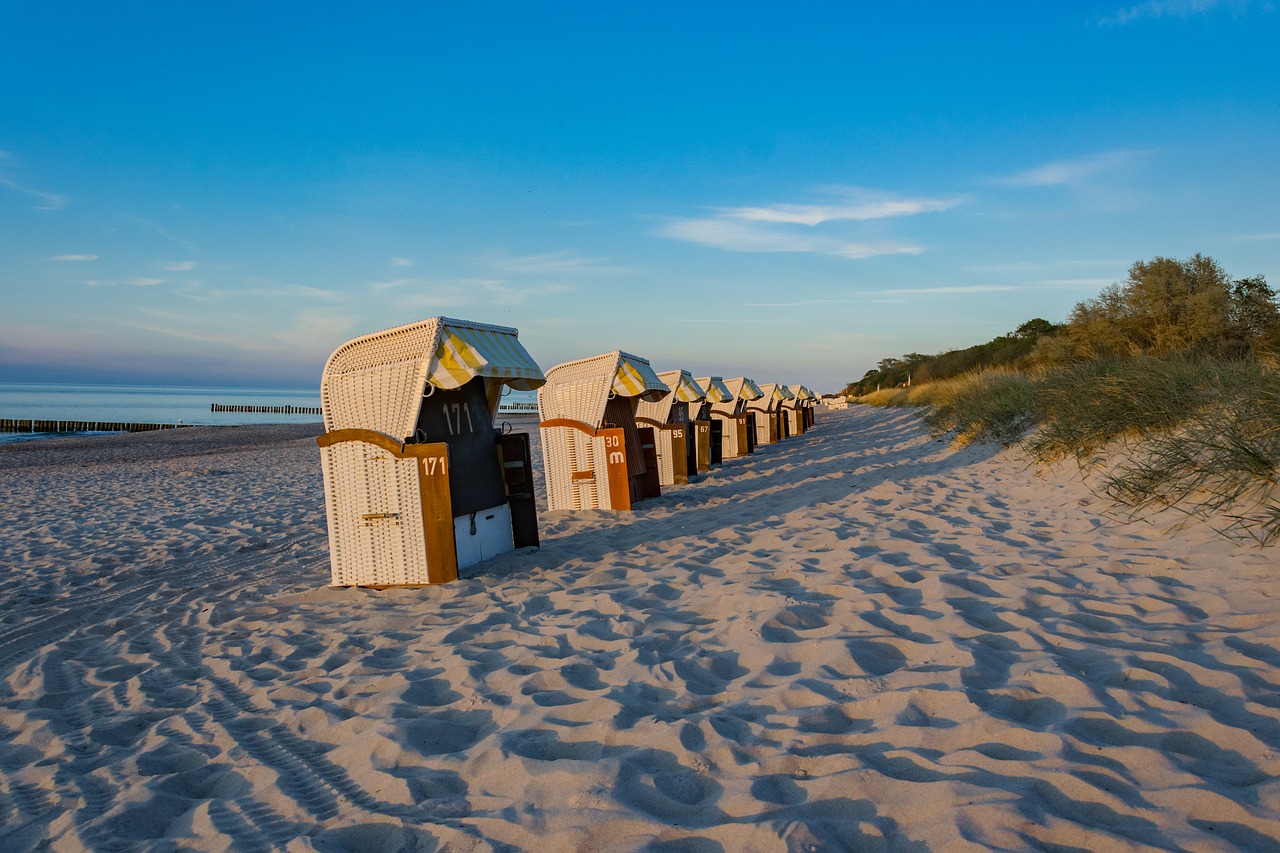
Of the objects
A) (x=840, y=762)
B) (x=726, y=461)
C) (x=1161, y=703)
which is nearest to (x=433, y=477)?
(x=840, y=762)

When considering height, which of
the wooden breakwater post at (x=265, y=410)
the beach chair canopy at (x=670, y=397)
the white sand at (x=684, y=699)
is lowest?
the white sand at (x=684, y=699)

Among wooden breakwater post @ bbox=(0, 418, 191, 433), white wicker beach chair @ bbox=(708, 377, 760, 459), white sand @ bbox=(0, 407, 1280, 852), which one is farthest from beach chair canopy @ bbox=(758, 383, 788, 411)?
wooden breakwater post @ bbox=(0, 418, 191, 433)

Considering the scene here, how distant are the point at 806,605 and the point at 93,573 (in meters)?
6.53

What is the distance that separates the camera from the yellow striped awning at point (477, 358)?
5.55 metres

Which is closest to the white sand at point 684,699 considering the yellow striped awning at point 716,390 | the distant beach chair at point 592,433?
the distant beach chair at point 592,433

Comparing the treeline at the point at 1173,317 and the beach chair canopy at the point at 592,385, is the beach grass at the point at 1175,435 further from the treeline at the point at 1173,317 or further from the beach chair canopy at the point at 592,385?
the treeline at the point at 1173,317

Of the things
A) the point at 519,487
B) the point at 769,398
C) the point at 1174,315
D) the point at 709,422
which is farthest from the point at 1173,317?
the point at 519,487

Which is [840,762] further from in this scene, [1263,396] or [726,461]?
[726,461]

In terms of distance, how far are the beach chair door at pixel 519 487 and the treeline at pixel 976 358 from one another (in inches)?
1045

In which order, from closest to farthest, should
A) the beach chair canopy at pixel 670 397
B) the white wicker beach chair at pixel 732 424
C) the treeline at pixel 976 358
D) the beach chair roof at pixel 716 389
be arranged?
the beach chair canopy at pixel 670 397 → the beach chair roof at pixel 716 389 → the white wicker beach chair at pixel 732 424 → the treeline at pixel 976 358

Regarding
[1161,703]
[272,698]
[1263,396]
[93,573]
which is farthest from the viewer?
[93,573]

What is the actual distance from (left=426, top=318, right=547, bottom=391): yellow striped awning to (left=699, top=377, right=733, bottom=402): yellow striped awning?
976 cm

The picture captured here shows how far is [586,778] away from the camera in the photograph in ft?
8.16

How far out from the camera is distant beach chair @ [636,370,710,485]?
12250 millimetres
